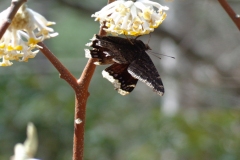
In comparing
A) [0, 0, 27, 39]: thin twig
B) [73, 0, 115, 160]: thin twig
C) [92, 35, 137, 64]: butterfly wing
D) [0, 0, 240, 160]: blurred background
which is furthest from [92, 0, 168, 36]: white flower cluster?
[0, 0, 240, 160]: blurred background

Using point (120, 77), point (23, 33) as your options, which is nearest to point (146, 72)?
point (120, 77)

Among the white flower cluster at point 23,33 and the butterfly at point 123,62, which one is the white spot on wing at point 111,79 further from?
the white flower cluster at point 23,33

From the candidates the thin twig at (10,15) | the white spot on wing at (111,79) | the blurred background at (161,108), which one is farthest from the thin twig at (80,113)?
the blurred background at (161,108)

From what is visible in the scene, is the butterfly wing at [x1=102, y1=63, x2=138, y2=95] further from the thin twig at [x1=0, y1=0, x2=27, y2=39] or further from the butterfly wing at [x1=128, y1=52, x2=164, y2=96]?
the thin twig at [x1=0, y1=0, x2=27, y2=39]

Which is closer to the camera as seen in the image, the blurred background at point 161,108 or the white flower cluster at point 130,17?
the white flower cluster at point 130,17

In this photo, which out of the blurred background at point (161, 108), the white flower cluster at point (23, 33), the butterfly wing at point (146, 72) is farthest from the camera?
the blurred background at point (161, 108)

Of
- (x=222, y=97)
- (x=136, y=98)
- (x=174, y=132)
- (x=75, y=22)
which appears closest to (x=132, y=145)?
(x=174, y=132)

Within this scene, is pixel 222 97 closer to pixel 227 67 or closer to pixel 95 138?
pixel 227 67
